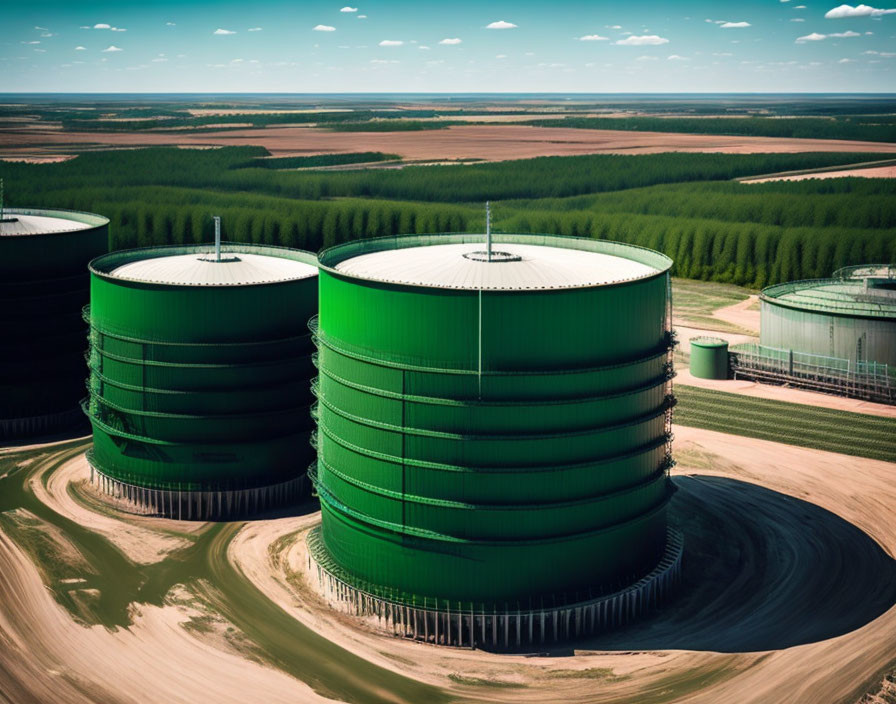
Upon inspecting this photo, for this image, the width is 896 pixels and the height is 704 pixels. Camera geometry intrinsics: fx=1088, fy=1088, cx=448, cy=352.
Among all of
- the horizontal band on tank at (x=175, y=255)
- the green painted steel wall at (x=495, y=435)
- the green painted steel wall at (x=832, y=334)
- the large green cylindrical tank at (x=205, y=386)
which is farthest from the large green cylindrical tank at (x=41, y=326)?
the green painted steel wall at (x=832, y=334)

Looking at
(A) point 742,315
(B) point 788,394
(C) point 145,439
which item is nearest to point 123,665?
(C) point 145,439

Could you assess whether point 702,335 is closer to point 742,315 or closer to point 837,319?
point 742,315

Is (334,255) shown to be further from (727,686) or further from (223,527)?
(727,686)

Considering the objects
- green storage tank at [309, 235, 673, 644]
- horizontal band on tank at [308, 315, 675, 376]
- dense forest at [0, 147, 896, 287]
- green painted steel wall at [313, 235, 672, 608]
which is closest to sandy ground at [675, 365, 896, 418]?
horizontal band on tank at [308, 315, 675, 376]

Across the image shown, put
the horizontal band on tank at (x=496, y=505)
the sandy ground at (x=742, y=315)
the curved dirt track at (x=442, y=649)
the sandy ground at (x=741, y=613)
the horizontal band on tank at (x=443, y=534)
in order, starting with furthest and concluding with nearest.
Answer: the sandy ground at (x=742, y=315), the horizontal band on tank at (x=443, y=534), the horizontal band on tank at (x=496, y=505), the sandy ground at (x=741, y=613), the curved dirt track at (x=442, y=649)

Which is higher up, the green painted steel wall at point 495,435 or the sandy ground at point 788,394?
the green painted steel wall at point 495,435

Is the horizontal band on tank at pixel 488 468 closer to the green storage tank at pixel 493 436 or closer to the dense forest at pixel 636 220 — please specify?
the green storage tank at pixel 493 436

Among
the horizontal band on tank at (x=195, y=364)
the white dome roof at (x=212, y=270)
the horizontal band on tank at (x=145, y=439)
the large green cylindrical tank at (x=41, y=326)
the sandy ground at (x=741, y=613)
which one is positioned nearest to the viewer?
Result: the sandy ground at (x=741, y=613)

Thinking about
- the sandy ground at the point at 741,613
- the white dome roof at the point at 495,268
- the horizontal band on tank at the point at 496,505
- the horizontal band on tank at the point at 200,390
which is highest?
the white dome roof at the point at 495,268
